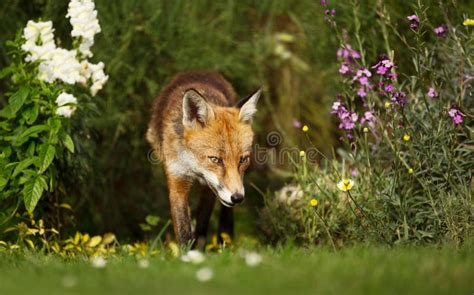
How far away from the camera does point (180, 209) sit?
565 cm

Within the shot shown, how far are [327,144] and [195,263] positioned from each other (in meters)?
5.95

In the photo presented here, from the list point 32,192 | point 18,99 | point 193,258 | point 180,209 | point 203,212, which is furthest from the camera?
point 203,212

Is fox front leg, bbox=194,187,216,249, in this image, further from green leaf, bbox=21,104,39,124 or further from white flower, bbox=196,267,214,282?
white flower, bbox=196,267,214,282

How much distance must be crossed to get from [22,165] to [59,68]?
36.3 inches

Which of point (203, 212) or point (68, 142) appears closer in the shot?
point (68, 142)

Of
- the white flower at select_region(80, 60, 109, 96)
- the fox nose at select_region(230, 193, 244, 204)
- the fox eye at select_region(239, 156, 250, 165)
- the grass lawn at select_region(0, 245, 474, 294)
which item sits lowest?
the grass lawn at select_region(0, 245, 474, 294)

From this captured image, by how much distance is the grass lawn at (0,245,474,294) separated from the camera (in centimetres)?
315

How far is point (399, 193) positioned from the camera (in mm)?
5168

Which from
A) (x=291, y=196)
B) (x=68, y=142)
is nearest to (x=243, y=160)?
(x=291, y=196)

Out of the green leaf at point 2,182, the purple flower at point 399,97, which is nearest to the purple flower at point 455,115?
the purple flower at point 399,97

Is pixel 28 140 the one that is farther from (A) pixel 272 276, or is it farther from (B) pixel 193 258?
(A) pixel 272 276

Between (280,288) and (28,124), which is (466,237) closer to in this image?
(280,288)

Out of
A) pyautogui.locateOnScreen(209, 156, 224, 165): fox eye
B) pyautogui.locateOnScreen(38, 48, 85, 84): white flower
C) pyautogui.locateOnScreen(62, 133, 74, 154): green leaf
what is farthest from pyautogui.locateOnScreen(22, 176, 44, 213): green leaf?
pyautogui.locateOnScreen(209, 156, 224, 165): fox eye

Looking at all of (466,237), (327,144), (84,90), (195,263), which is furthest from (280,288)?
(327,144)
